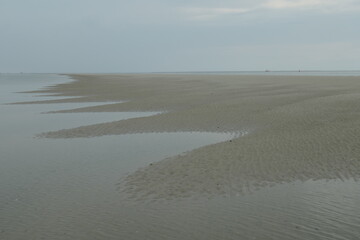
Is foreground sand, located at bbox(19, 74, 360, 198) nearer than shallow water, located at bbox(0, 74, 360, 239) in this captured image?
No

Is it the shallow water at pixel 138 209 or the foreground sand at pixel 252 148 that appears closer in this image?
the shallow water at pixel 138 209

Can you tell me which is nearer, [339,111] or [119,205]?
[119,205]

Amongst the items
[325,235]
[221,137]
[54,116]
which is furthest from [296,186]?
[54,116]

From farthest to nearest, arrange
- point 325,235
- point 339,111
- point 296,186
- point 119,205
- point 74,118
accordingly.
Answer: point 74,118
point 339,111
point 296,186
point 119,205
point 325,235

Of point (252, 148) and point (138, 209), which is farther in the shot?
point (252, 148)

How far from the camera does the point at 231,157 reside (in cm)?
1105

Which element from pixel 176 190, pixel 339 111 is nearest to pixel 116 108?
pixel 339 111

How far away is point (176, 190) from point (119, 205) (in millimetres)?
1427

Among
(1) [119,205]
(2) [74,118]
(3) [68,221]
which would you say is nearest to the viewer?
(3) [68,221]

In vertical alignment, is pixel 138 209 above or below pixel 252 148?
below

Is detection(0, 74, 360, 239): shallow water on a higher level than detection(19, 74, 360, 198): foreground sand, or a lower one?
lower

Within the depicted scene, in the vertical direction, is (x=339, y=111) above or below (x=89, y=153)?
above

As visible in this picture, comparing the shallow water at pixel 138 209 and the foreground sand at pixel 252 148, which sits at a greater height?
the foreground sand at pixel 252 148

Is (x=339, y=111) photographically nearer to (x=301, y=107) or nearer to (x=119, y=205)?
(x=301, y=107)
